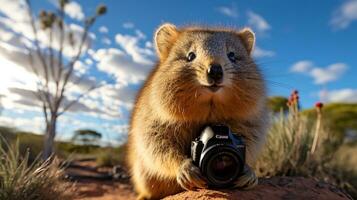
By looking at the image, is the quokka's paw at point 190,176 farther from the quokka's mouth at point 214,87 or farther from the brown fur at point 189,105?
the quokka's mouth at point 214,87

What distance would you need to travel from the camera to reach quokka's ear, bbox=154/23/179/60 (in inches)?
192

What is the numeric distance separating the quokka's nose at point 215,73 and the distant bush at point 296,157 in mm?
5090

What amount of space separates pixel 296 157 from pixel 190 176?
5753 millimetres

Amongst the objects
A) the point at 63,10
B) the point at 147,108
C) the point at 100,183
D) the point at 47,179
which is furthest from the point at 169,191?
the point at 63,10

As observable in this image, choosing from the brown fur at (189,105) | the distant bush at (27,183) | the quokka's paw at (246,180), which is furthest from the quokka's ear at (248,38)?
the distant bush at (27,183)

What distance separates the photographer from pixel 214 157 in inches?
137

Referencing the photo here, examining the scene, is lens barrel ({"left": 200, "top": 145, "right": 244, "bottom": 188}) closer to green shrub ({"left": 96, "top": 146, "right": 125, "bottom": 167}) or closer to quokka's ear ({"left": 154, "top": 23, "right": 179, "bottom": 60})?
quokka's ear ({"left": 154, "top": 23, "right": 179, "bottom": 60})

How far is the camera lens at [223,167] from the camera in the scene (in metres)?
3.52

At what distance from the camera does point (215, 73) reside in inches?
140

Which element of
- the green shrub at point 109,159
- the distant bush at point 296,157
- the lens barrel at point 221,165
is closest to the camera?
the lens barrel at point 221,165

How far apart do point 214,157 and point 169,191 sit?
3.89 ft

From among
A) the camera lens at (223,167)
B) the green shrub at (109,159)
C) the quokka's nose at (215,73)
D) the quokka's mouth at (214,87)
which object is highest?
the quokka's nose at (215,73)

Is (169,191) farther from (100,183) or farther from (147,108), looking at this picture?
(100,183)

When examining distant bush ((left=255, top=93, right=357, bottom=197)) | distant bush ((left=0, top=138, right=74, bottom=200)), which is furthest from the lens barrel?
distant bush ((left=255, top=93, right=357, bottom=197))
